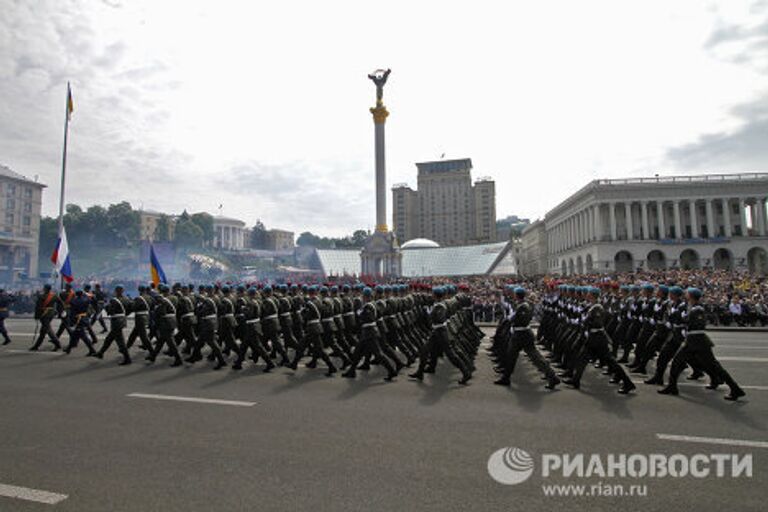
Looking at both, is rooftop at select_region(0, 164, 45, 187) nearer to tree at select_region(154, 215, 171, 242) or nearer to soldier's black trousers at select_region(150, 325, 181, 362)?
tree at select_region(154, 215, 171, 242)

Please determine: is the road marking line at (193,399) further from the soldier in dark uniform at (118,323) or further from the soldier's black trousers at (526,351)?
the soldier's black trousers at (526,351)

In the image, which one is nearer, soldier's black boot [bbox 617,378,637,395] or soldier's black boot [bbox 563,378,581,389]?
soldier's black boot [bbox 617,378,637,395]

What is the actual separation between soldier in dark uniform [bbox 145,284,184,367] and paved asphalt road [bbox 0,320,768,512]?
1587 millimetres

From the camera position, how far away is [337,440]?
19.1 feet

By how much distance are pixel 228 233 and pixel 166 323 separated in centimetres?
14453

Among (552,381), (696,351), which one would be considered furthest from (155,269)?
(696,351)

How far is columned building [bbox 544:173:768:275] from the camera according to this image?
6975cm

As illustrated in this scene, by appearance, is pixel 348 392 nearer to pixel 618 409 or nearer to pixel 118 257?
pixel 618 409

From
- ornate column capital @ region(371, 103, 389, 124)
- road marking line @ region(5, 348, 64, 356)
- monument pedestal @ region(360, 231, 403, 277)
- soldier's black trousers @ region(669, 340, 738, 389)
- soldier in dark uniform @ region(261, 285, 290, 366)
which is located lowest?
road marking line @ region(5, 348, 64, 356)

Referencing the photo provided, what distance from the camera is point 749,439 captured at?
230 inches

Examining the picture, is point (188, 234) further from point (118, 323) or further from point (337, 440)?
point (337, 440)

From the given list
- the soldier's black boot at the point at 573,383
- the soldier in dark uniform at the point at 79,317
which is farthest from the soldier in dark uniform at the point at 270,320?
the soldier's black boot at the point at 573,383

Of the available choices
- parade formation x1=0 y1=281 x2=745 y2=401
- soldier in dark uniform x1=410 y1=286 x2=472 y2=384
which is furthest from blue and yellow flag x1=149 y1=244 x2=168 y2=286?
soldier in dark uniform x1=410 y1=286 x2=472 y2=384

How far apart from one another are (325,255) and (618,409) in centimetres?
7974
